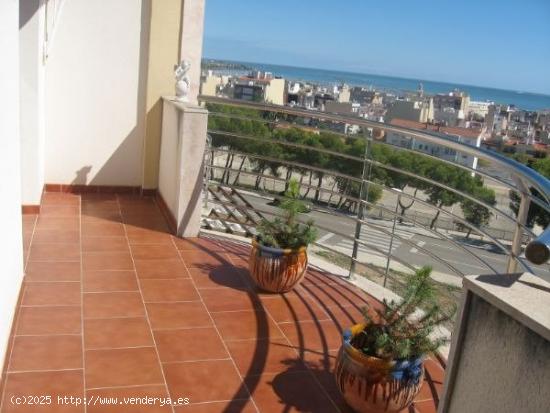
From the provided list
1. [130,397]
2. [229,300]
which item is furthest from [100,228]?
[130,397]

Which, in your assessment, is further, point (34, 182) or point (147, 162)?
point (147, 162)

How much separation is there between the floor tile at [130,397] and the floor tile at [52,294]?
99 cm

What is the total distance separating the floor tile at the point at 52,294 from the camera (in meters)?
3.25

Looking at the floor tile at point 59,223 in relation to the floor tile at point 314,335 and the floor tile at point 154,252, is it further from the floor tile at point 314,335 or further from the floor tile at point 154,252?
the floor tile at point 314,335

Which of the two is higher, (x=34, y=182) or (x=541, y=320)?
(x=541, y=320)

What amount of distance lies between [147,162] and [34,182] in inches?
51.3

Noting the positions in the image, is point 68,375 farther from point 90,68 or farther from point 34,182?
point 90,68

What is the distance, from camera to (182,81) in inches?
207

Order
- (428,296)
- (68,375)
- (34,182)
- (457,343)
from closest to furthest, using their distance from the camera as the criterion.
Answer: (457,343), (428,296), (68,375), (34,182)

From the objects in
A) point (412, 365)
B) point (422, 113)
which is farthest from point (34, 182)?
point (422, 113)

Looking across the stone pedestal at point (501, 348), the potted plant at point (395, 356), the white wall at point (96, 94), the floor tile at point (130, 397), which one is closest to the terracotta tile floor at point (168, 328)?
the floor tile at point (130, 397)

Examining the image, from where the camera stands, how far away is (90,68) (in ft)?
18.4

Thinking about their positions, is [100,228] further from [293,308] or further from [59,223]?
[293,308]

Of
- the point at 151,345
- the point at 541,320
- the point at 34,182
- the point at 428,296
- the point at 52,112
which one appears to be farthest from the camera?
the point at 52,112
